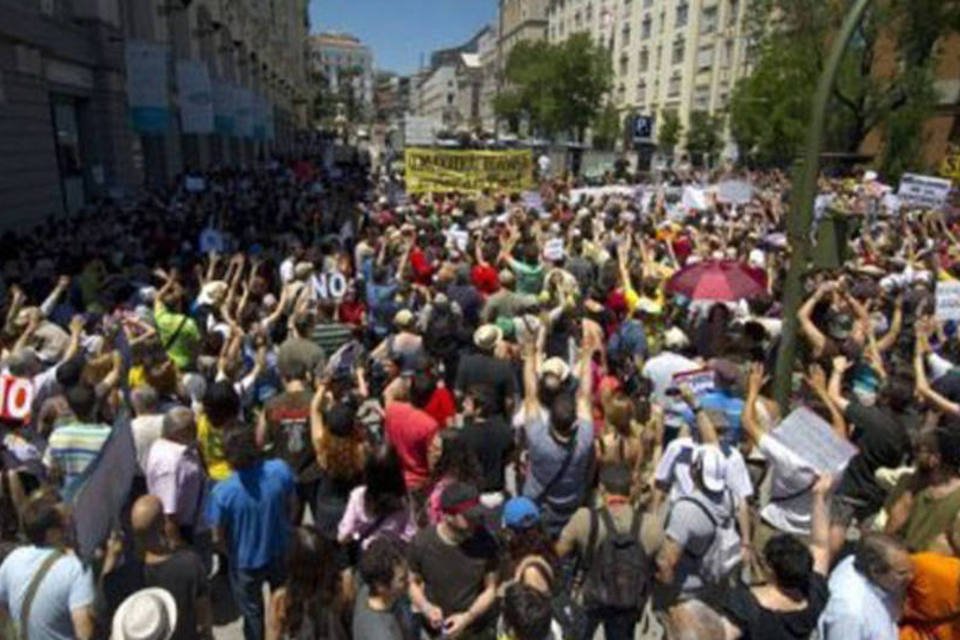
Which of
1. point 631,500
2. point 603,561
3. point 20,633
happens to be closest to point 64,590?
point 20,633

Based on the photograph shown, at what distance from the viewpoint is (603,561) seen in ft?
13.0

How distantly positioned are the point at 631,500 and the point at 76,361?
401 cm

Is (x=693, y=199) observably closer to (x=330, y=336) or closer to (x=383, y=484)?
(x=330, y=336)

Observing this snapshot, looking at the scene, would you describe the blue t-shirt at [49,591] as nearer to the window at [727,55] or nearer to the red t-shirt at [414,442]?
the red t-shirt at [414,442]

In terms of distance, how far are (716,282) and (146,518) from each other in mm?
6098

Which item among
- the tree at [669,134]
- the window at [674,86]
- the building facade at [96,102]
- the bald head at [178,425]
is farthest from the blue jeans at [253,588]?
the window at [674,86]

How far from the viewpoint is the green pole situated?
221 inches

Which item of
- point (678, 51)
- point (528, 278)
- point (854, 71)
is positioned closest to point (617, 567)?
point (528, 278)

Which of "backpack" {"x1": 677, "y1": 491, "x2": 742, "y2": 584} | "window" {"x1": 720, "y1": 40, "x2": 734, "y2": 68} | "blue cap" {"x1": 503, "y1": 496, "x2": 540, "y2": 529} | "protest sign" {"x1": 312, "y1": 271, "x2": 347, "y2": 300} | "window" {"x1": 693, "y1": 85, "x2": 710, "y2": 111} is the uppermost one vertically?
"window" {"x1": 720, "y1": 40, "x2": 734, "y2": 68}

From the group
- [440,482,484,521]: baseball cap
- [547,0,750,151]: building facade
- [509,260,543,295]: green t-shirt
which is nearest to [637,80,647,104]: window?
[547,0,750,151]: building facade

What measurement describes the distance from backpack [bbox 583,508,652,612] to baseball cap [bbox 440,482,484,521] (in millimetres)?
700

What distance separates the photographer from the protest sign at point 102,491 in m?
3.21

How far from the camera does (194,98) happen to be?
2323 cm

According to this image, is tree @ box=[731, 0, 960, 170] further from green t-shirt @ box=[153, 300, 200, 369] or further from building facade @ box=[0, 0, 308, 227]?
green t-shirt @ box=[153, 300, 200, 369]
